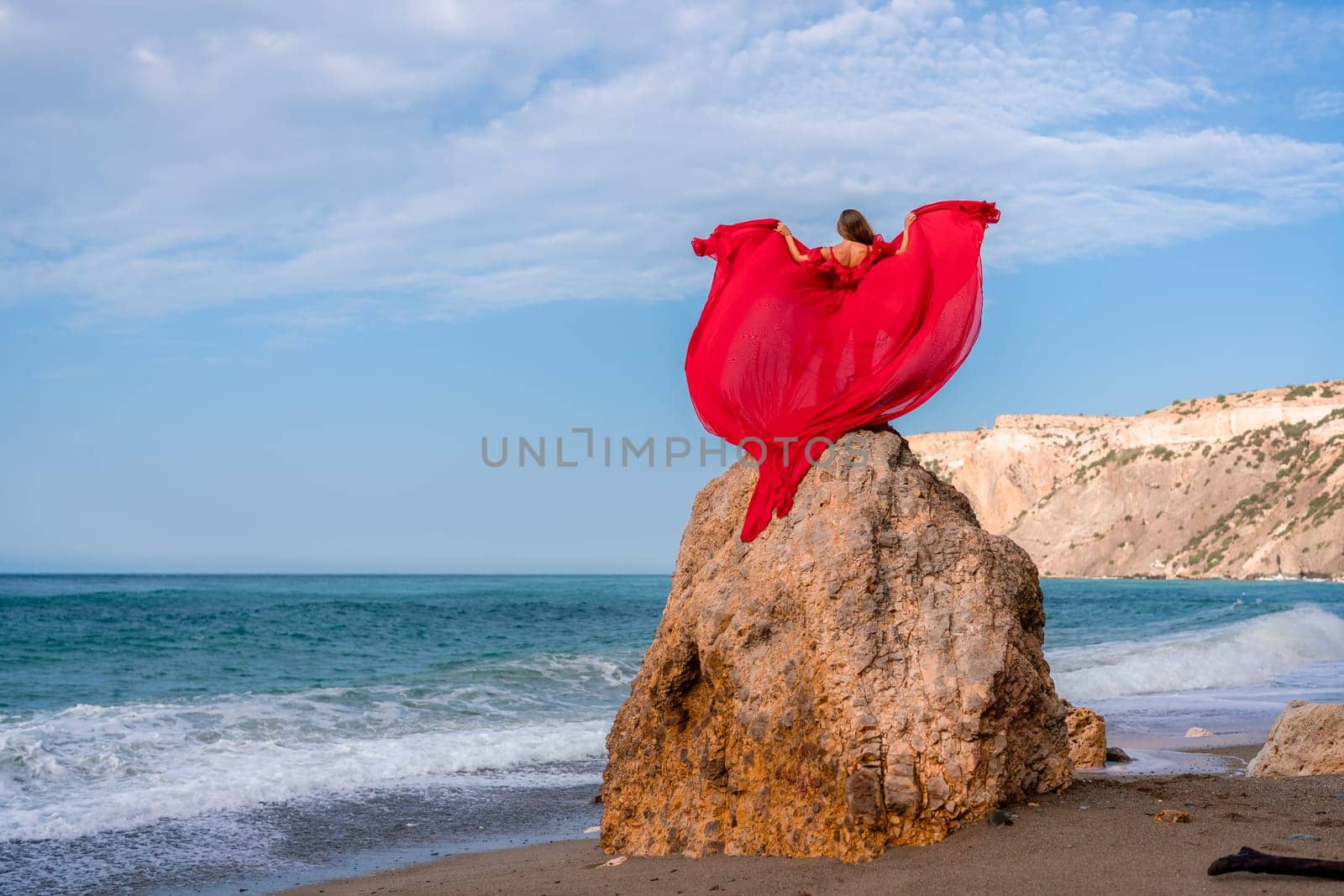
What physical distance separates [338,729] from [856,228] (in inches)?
317

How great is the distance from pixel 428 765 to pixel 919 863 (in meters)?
6.04

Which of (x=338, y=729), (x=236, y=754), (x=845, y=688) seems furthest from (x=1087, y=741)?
(x=338, y=729)

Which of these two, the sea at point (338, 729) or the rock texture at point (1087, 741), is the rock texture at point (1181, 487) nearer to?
the sea at point (338, 729)

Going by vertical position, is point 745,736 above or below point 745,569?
below

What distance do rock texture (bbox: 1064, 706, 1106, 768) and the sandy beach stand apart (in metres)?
2.45

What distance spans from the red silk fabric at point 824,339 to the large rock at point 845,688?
204 mm

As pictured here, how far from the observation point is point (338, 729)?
11.4m

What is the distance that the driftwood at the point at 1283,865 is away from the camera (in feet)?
12.2

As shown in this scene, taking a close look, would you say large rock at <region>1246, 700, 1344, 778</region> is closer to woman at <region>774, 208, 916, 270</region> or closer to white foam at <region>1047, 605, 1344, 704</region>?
woman at <region>774, 208, 916, 270</region>

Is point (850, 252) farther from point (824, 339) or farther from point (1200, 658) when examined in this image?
point (1200, 658)

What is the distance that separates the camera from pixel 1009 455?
90.5 metres

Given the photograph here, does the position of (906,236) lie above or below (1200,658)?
above

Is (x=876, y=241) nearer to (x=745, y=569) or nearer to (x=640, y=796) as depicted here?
(x=745, y=569)

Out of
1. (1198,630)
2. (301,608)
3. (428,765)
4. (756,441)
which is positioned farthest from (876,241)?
(301,608)
